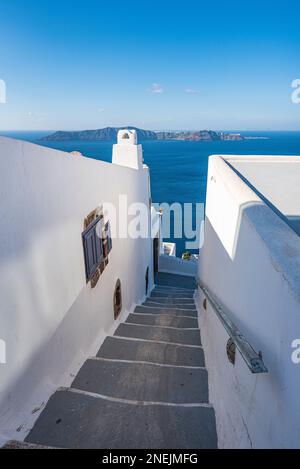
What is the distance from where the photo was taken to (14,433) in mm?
2496

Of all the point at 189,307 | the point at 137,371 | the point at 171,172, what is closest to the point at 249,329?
the point at 137,371

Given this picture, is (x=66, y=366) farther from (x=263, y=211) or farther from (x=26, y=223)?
(x=263, y=211)

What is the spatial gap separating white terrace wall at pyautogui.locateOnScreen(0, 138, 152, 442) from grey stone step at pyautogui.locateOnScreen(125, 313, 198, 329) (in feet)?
7.78

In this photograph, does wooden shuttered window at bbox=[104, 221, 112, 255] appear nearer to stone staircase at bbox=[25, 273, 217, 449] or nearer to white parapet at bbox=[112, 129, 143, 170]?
stone staircase at bbox=[25, 273, 217, 449]

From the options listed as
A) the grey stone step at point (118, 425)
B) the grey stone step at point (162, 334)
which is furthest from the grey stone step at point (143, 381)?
the grey stone step at point (162, 334)

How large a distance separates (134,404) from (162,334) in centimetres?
294

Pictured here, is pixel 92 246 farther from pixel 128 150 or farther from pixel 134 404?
pixel 128 150

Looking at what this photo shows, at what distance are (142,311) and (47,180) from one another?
6735mm

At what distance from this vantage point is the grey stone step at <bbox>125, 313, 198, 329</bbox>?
23.1 feet

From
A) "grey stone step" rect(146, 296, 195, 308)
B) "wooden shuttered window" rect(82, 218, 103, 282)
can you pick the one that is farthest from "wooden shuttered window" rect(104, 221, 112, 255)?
"grey stone step" rect(146, 296, 195, 308)

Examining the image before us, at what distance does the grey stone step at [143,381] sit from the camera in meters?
3.58

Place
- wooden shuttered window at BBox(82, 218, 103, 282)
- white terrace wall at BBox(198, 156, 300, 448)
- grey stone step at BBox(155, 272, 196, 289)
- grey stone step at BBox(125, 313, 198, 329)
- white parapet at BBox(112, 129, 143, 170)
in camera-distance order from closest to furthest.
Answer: white terrace wall at BBox(198, 156, 300, 448)
wooden shuttered window at BBox(82, 218, 103, 282)
grey stone step at BBox(125, 313, 198, 329)
white parapet at BBox(112, 129, 143, 170)
grey stone step at BBox(155, 272, 196, 289)

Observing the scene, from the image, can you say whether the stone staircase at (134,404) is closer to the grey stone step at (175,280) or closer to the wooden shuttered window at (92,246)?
the wooden shuttered window at (92,246)

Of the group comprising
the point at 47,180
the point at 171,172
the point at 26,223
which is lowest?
the point at 171,172
